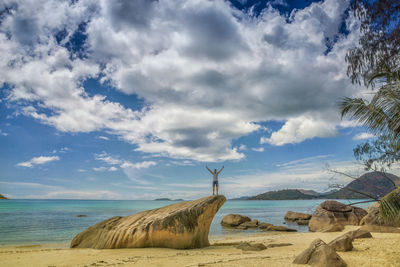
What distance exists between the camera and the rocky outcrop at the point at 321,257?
21.0 feet

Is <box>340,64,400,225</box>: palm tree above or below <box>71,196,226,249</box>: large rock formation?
above

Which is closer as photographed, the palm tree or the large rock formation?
the palm tree

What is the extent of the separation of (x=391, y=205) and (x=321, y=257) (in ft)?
6.63

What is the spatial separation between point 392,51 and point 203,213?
29.0 ft

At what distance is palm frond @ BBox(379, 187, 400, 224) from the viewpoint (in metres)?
5.98

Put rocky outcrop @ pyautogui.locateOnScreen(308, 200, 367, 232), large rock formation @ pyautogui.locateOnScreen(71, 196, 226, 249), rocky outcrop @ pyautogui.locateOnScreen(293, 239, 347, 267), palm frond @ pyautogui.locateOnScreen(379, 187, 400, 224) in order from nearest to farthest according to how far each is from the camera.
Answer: palm frond @ pyautogui.locateOnScreen(379, 187, 400, 224), rocky outcrop @ pyautogui.locateOnScreen(293, 239, 347, 267), large rock formation @ pyautogui.locateOnScreen(71, 196, 226, 249), rocky outcrop @ pyautogui.locateOnScreen(308, 200, 367, 232)

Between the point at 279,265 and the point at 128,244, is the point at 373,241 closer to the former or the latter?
the point at 279,265

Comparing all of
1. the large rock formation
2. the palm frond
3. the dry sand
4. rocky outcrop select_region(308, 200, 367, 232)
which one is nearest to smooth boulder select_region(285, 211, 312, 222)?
rocky outcrop select_region(308, 200, 367, 232)

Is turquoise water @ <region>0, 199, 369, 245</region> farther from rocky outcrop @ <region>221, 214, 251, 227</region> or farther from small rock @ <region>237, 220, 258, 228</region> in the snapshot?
small rock @ <region>237, 220, 258, 228</region>

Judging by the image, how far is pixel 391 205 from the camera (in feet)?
19.7

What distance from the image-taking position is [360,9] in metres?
7.09

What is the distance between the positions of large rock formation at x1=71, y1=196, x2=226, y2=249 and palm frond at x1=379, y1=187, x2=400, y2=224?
7082mm

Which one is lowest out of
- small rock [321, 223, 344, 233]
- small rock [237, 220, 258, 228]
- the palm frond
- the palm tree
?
small rock [237, 220, 258, 228]

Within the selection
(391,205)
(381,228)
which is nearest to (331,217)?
(381,228)
